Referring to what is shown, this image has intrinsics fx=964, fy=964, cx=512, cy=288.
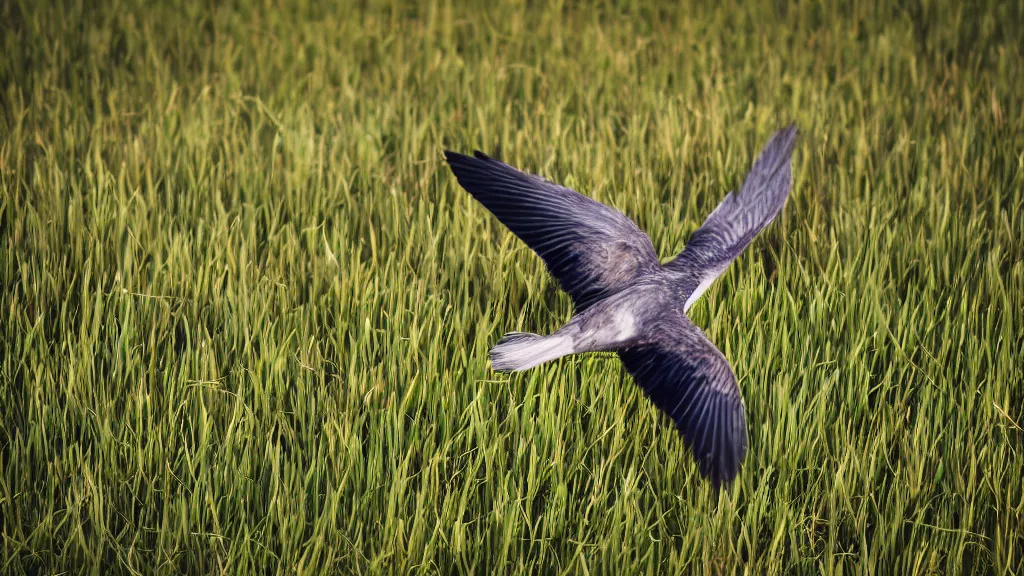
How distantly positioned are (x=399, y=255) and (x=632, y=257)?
849mm

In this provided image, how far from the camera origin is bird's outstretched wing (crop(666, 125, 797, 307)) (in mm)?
2543

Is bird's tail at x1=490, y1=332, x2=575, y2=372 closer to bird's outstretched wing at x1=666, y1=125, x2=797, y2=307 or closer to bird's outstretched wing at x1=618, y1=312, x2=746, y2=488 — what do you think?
bird's outstretched wing at x1=618, y1=312, x2=746, y2=488

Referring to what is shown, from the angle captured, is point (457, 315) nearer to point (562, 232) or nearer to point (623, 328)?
point (562, 232)

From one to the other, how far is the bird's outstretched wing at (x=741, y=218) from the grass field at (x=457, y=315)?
0.69 feet

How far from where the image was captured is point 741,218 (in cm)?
276

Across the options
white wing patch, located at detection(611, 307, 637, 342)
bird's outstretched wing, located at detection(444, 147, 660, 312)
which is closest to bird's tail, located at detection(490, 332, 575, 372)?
white wing patch, located at detection(611, 307, 637, 342)

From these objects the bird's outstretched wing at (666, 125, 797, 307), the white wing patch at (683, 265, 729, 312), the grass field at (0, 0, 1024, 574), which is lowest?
the grass field at (0, 0, 1024, 574)

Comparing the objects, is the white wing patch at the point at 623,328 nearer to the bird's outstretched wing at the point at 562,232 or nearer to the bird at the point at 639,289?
the bird at the point at 639,289

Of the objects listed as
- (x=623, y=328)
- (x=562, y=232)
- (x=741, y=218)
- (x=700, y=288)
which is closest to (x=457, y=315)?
(x=562, y=232)

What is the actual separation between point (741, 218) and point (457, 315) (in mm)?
859

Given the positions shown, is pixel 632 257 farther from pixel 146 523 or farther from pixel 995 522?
pixel 146 523

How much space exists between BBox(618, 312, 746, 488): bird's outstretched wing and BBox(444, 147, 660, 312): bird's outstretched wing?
23 cm

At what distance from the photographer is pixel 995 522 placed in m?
2.26

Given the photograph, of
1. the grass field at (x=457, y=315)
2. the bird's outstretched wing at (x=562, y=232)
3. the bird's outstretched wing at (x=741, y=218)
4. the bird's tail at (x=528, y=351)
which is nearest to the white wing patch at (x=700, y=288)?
the bird's outstretched wing at (x=741, y=218)
